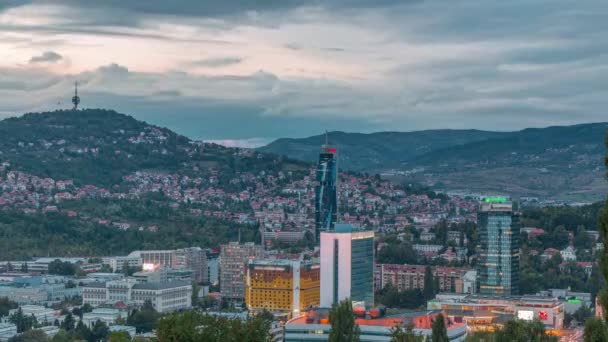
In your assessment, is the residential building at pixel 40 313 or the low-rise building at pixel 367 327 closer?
the low-rise building at pixel 367 327

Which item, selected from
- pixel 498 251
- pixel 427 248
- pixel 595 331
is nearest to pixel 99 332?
pixel 498 251

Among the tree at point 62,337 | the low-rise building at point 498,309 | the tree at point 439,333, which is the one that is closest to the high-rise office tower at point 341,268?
the low-rise building at point 498,309

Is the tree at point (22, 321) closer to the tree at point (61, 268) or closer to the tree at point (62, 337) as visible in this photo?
the tree at point (62, 337)

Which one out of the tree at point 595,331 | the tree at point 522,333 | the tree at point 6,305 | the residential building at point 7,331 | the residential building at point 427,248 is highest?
the tree at point 595,331

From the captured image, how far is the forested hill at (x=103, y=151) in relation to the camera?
452 ft

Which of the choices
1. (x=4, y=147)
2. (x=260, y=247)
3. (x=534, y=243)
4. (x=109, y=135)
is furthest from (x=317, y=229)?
(x=109, y=135)

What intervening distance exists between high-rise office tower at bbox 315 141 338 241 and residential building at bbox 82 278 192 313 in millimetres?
14523

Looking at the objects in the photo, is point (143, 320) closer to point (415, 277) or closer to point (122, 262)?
point (415, 277)

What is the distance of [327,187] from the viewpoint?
90062mm

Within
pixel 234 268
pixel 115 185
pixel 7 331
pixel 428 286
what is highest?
pixel 115 185

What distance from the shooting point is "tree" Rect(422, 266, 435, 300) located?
70.8 metres

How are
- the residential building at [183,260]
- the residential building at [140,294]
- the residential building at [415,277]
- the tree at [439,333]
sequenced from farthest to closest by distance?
the residential building at [183,260] → the residential building at [415,277] → the residential building at [140,294] → the tree at [439,333]

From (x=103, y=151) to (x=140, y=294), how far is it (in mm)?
74672

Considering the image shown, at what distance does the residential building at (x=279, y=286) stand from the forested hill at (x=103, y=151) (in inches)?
2371
